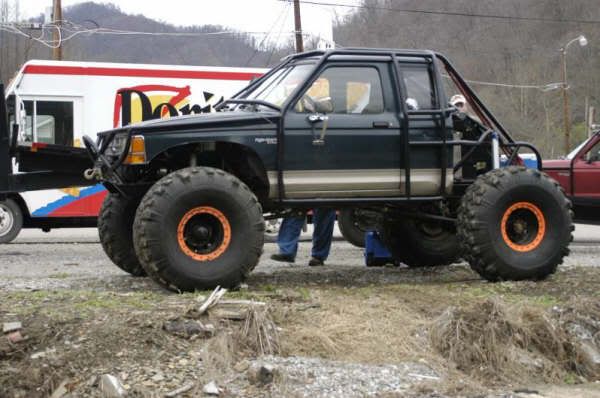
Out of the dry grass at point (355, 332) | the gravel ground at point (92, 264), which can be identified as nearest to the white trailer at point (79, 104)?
the gravel ground at point (92, 264)

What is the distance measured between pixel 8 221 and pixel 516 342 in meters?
10.2

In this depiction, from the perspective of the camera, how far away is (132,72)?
1455 centimetres

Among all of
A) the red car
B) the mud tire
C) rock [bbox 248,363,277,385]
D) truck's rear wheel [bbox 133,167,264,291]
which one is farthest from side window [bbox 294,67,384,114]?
the red car

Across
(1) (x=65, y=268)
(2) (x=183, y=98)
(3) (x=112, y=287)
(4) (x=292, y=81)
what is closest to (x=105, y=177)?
(3) (x=112, y=287)

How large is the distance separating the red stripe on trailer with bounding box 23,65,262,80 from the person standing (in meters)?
5.88

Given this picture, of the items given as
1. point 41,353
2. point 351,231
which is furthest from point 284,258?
point 41,353

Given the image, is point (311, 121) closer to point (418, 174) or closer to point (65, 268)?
point (418, 174)

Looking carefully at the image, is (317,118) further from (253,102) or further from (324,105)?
(253,102)

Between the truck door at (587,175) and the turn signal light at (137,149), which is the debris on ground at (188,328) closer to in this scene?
the turn signal light at (137,149)

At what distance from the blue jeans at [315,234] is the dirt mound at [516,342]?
149 inches

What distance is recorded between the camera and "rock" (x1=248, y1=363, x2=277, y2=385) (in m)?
4.74

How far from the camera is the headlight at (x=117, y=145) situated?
6.95 metres

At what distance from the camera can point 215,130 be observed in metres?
6.83

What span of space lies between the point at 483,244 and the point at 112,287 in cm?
323
